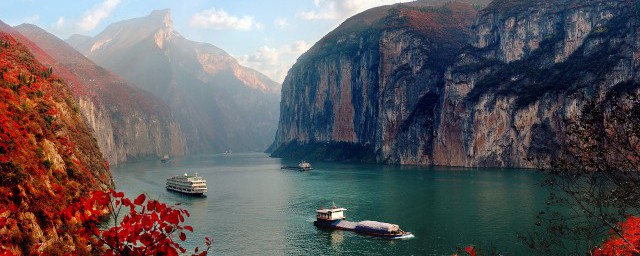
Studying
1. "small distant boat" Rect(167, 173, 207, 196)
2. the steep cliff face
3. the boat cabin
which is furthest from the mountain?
the steep cliff face

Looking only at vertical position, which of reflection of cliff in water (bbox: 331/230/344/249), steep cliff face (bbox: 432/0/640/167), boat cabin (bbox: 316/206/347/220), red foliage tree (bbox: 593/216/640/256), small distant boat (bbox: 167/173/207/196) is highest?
steep cliff face (bbox: 432/0/640/167)

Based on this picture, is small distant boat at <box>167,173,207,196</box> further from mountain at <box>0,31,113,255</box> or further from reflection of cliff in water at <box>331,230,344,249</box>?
reflection of cliff in water at <box>331,230,344,249</box>

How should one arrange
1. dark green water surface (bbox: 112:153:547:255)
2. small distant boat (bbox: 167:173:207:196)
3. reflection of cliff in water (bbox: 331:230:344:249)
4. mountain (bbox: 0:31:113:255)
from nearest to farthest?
mountain (bbox: 0:31:113:255) → dark green water surface (bbox: 112:153:547:255) → reflection of cliff in water (bbox: 331:230:344:249) → small distant boat (bbox: 167:173:207:196)

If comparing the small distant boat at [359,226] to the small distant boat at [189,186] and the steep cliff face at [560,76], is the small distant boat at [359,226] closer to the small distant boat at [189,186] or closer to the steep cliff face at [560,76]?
the small distant boat at [189,186]

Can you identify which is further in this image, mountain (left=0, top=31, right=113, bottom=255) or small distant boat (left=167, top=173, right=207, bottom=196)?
small distant boat (left=167, top=173, right=207, bottom=196)

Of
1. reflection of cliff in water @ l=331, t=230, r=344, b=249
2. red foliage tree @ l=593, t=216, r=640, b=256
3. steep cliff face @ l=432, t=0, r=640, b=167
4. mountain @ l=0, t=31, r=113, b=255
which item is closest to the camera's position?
red foliage tree @ l=593, t=216, r=640, b=256

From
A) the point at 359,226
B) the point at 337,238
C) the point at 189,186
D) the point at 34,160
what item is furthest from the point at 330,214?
the point at 189,186

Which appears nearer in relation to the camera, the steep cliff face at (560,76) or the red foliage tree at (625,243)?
the red foliage tree at (625,243)

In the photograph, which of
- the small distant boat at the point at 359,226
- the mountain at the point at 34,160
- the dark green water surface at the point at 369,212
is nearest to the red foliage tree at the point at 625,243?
the dark green water surface at the point at 369,212
